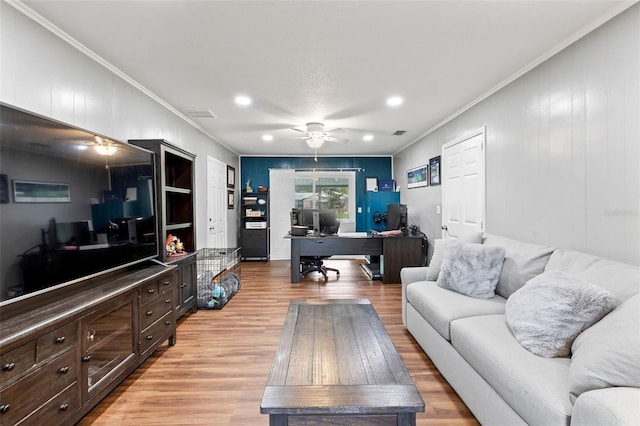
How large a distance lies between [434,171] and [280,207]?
12.1ft

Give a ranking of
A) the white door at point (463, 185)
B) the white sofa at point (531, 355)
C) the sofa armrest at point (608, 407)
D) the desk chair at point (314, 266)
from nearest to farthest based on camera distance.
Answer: the sofa armrest at point (608, 407) < the white sofa at point (531, 355) < the white door at point (463, 185) < the desk chair at point (314, 266)

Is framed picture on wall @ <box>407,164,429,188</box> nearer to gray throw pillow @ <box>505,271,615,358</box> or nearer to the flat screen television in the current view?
gray throw pillow @ <box>505,271,615,358</box>

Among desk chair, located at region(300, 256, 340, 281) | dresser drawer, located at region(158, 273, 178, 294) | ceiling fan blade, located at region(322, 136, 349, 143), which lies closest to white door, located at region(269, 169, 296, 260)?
desk chair, located at region(300, 256, 340, 281)

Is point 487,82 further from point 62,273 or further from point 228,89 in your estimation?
point 62,273

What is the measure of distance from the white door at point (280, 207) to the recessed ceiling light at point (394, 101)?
12.7 feet

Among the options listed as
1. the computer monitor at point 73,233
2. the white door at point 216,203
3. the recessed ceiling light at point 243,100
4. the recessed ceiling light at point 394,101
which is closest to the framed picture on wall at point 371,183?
the white door at point 216,203

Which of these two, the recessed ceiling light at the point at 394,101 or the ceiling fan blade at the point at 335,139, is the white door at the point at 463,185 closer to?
the recessed ceiling light at the point at 394,101

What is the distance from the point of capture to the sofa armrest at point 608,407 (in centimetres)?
93

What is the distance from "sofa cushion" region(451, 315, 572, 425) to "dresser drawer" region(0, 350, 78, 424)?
2.20 meters

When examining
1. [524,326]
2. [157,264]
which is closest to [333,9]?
[524,326]

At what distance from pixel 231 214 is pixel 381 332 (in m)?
5.30

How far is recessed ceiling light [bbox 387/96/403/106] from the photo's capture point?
11.5 feet

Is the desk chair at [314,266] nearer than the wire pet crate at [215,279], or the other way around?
the wire pet crate at [215,279]

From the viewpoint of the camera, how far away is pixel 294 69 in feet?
8.95
